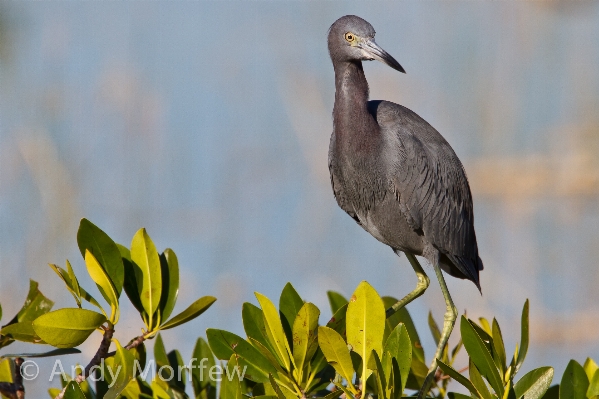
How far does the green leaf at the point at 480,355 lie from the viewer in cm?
230

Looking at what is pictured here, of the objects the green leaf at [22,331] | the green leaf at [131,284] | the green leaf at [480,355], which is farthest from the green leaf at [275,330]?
the green leaf at [22,331]

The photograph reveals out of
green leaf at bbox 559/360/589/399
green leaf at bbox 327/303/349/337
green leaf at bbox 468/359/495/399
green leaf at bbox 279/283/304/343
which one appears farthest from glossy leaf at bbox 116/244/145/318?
green leaf at bbox 559/360/589/399

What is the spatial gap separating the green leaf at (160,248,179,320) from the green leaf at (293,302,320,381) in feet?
1.37

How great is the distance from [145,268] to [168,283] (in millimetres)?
99

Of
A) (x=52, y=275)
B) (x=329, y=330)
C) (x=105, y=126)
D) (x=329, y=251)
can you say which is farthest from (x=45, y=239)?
(x=329, y=330)

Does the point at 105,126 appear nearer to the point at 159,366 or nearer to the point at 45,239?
the point at 45,239

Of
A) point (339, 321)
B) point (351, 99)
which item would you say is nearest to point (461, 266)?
point (351, 99)

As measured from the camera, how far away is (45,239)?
5336 millimetres

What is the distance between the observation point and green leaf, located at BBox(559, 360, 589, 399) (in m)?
2.54

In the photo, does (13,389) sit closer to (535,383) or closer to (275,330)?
(275,330)

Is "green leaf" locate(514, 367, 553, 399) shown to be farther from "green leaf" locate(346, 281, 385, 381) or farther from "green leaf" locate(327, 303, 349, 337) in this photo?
"green leaf" locate(327, 303, 349, 337)

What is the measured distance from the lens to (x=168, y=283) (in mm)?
2551

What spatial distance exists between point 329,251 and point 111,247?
3.81 metres

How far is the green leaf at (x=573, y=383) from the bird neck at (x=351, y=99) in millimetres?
1298
